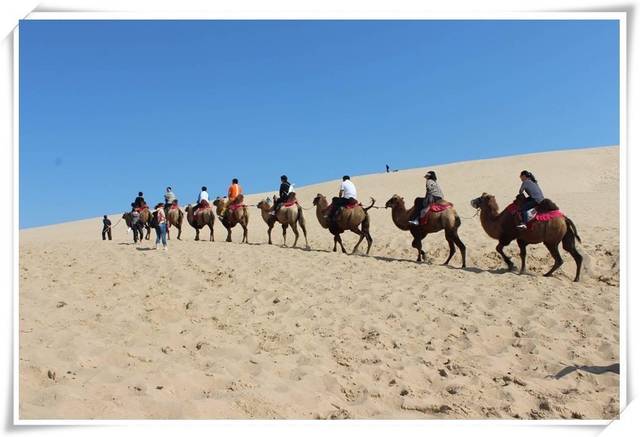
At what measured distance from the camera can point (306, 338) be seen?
663cm

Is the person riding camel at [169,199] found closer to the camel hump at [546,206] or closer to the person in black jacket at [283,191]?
the person in black jacket at [283,191]

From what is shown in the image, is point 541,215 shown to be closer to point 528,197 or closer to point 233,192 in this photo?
point 528,197

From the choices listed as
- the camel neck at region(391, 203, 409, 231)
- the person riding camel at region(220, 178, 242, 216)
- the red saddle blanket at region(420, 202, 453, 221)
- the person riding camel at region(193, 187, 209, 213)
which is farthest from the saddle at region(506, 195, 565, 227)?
the person riding camel at region(193, 187, 209, 213)

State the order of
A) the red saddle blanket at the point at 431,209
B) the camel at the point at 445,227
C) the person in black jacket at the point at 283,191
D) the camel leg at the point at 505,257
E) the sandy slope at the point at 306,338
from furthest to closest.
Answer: the person in black jacket at the point at 283,191, the red saddle blanket at the point at 431,209, the camel at the point at 445,227, the camel leg at the point at 505,257, the sandy slope at the point at 306,338

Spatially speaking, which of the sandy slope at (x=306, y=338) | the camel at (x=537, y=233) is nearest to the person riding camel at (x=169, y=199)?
the sandy slope at (x=306, y=338)

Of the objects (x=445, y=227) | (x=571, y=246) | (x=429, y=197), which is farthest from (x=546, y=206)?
(x=429, y=197)

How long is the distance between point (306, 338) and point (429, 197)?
7.16 meters

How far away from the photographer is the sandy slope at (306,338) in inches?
188

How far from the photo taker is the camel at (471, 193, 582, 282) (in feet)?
35.4

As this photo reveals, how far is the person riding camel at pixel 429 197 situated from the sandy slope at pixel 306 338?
131 centimetres

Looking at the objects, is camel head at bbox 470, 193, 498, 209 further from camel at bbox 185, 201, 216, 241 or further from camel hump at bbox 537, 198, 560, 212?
camel at bbox 185, 201, 216, 241

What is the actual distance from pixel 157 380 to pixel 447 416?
283 centimetres
